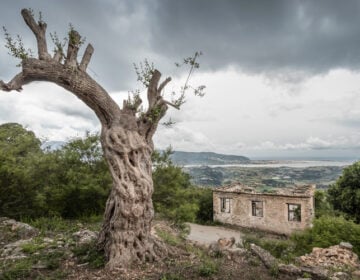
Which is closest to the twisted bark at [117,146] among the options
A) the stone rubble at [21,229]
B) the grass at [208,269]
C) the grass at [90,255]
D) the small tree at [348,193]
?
the grass at [90,255]

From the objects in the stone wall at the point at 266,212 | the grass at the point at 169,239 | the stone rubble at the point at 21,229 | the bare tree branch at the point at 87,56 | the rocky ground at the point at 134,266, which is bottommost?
the stone wall at the point at 266,212

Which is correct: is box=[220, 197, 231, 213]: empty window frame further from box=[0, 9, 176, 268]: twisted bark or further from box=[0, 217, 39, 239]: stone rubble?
box=[0, 9, 176, 268]: twisted bark

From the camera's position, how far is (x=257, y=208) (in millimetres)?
21250

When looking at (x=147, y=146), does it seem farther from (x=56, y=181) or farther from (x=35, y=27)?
(x=56, y=181)

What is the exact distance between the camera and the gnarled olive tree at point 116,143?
16.1 feet

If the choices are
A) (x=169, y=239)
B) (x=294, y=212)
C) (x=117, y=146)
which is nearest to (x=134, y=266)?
(x=117, y=146)

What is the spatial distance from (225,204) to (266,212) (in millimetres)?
4062

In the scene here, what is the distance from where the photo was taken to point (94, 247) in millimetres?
5391

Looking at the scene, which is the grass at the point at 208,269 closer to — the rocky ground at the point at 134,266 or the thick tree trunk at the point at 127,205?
the rocky ground at the point at 134,266

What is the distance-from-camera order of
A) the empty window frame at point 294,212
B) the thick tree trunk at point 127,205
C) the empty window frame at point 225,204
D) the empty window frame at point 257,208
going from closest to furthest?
the thick tree trunk at point 127,205 < the empty window frame at point 294,212 < the empty window frame at point 257,208 < the empty window frame at point 225,204

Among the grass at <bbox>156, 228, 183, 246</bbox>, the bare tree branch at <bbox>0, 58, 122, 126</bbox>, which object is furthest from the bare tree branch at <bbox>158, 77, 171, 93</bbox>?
the grass at <bbox>156, 228, 183, 246</bbox>

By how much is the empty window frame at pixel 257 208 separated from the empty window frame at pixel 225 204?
2361 millimetres

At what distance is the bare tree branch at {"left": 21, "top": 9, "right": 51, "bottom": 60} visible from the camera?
4974 millimetres

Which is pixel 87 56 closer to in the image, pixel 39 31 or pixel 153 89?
pixel 39 31
